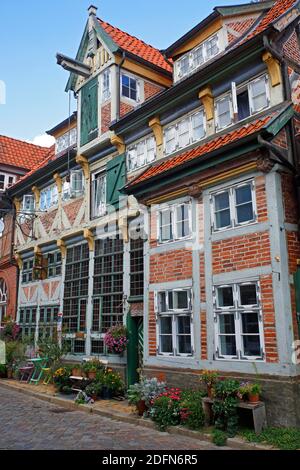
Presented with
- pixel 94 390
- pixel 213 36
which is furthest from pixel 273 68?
pixel 94 390

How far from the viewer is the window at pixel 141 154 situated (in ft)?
40.4

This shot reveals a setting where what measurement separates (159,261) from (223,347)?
113 inches

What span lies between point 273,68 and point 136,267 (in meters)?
6.62

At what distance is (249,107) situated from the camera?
9508 millimetres

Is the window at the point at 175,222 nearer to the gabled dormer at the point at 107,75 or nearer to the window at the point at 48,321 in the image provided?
the gabled dormer at the point at 107,75

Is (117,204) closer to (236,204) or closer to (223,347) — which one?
(236,204)

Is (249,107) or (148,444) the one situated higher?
(249,107)

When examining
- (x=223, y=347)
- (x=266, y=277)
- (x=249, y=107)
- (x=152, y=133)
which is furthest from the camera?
(x=152, y=133)

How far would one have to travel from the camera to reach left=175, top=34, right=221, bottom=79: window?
451 inches

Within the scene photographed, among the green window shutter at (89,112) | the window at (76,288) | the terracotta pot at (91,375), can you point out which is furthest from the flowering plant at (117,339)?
the green window shutter at (89,112)

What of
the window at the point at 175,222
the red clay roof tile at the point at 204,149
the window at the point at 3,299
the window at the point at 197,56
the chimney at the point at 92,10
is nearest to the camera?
the red clay roof tile at the point at 204,149

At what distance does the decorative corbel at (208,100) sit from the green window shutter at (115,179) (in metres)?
3.74

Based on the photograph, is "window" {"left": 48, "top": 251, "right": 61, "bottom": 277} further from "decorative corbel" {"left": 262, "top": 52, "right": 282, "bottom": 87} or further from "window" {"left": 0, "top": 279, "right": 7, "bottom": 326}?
"decorative corbel" {"left": 262, "top": 52, "right": 282, "bottom": 87}
